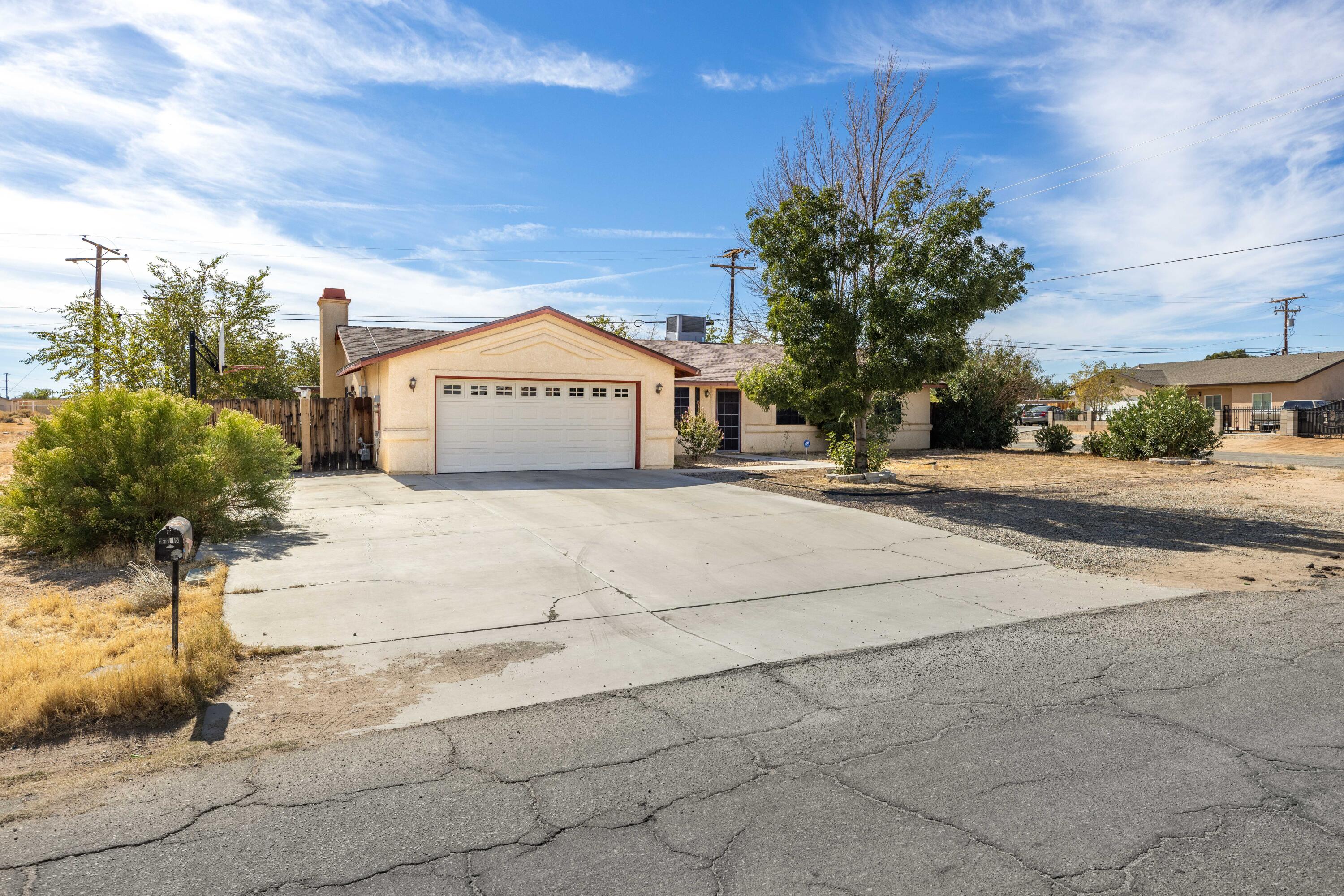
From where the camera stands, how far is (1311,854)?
3094mm

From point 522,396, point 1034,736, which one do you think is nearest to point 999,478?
point 522,396

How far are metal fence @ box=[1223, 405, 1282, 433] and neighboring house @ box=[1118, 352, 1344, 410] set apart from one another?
1.71m

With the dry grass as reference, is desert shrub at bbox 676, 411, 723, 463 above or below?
Result: above

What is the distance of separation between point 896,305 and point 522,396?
8.77 metres

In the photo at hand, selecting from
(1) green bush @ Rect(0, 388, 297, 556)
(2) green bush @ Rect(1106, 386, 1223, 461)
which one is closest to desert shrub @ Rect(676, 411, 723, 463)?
(2) green bush @ Rect(1106, 386, 1223, 461)

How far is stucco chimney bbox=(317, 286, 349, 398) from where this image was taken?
23.6 meters

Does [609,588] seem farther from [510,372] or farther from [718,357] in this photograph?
[718,357]

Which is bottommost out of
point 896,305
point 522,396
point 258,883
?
point 258,883

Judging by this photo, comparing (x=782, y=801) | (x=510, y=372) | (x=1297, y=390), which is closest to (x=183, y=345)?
(x=510, y=372)

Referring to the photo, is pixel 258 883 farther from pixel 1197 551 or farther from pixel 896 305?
pixel 896 305

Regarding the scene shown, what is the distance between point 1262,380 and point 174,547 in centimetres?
5931

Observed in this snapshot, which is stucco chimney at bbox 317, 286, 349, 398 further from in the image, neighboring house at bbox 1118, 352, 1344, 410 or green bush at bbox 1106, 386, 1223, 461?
neighboring house at bbox 1118, 352, 1344, 410

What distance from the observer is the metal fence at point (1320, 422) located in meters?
32.7

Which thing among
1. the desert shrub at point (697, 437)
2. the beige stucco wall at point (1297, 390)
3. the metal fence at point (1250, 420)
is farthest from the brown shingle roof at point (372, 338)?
the beige stucco wall at point (1297, 390)
